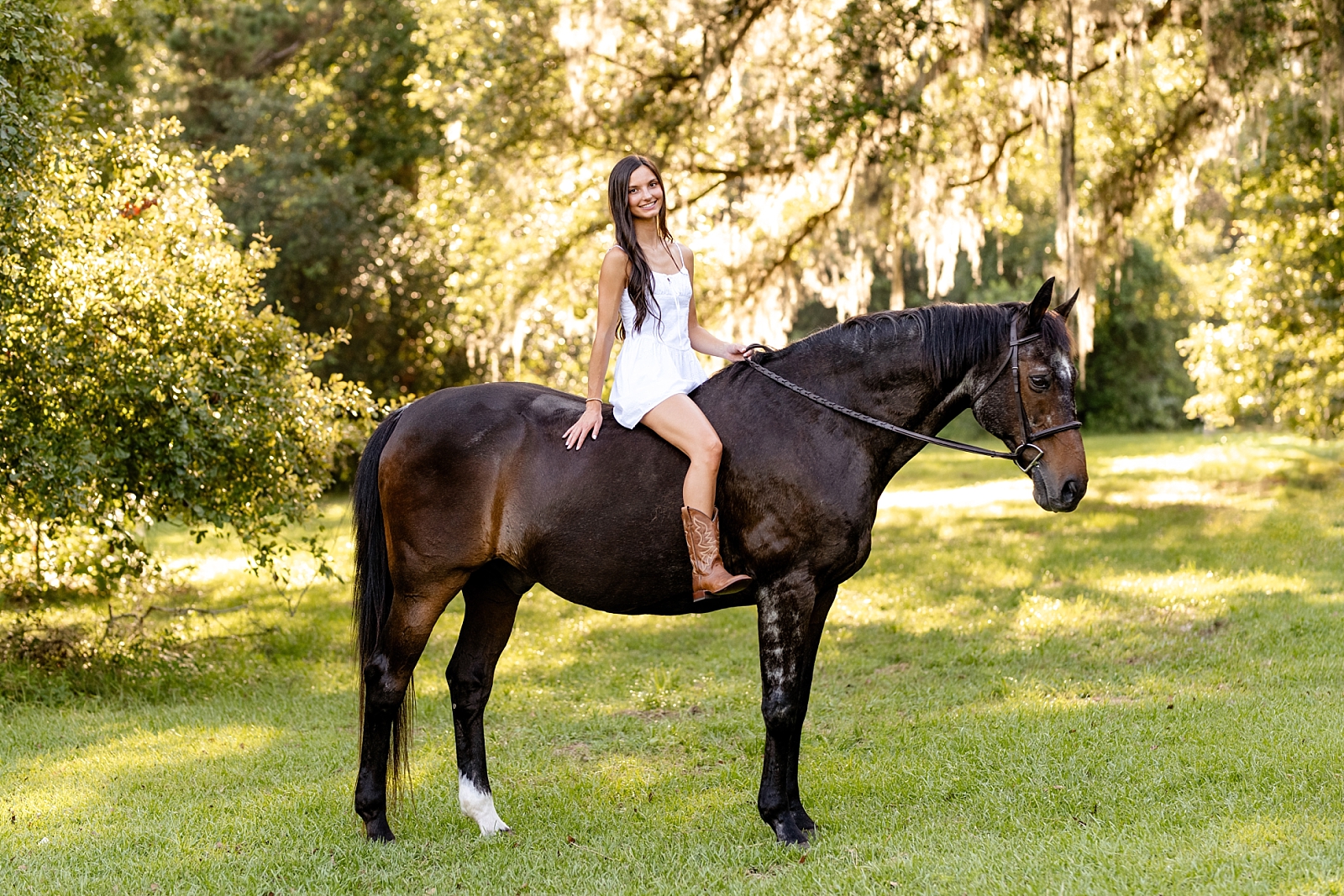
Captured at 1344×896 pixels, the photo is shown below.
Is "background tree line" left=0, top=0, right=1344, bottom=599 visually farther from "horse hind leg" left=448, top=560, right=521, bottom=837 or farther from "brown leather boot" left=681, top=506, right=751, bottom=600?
"brown leather boot" left=681, top=506, right=751, bottom=600

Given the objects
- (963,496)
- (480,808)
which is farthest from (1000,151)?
(480,808)

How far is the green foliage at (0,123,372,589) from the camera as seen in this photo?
6738mm

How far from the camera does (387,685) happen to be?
4605 millimetres

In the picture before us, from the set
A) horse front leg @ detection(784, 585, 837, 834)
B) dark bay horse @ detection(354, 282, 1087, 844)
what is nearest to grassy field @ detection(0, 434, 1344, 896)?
horse front leg @ detection(784, 585, 837, 834)

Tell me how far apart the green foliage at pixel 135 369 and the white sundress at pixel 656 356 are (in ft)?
12.2

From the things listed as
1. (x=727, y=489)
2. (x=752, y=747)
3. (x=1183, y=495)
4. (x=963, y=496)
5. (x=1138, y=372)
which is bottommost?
(x=963, y=496)

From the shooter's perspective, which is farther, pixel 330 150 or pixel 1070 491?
pixel 330 150

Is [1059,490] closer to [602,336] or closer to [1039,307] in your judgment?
[1039,307]

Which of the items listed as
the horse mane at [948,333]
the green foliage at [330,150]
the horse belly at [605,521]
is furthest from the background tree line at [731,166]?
the horse mane at [948,333]

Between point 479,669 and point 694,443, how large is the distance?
1.43 metres

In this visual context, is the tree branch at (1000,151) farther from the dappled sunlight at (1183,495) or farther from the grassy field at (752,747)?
the dappled sunlight at (1183,495)

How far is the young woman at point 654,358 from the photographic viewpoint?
423 centimetres

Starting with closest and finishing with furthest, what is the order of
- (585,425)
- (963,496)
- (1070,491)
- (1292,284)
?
(1070,491)
(585,425)
(1292,284)
(963,496)

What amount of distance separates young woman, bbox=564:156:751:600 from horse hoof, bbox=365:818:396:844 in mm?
1565
